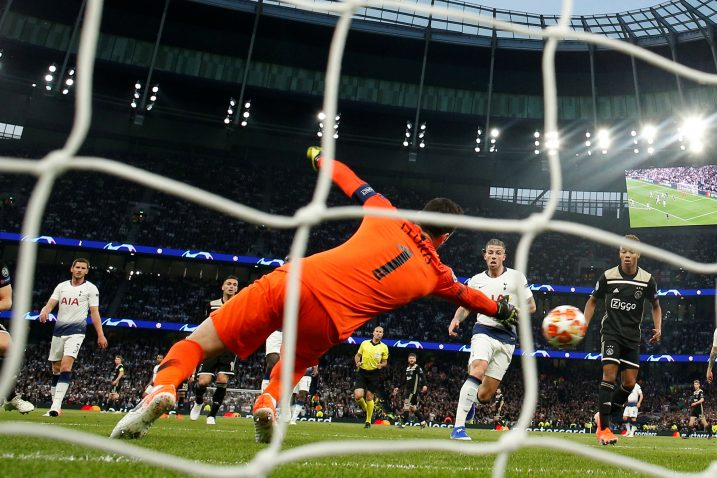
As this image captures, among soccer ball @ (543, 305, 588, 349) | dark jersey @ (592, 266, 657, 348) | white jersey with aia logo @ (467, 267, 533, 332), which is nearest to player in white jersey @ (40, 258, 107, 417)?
white jersey with aia logo @ (467, 267, 533, 332)

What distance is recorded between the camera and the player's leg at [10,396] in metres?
5.66

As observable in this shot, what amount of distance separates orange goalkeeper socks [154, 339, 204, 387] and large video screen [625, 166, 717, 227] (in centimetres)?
2942

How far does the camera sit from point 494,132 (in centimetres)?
2992

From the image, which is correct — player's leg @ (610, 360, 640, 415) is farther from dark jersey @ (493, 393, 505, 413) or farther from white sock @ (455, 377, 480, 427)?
dark jersey @ (493, 393, 505, 413)

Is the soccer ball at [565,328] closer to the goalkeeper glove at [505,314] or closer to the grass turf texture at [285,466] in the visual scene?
the goalkeeper glove at [505,314]

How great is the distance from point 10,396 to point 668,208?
28.7 meters

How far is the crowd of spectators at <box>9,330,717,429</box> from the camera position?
22.1 metres

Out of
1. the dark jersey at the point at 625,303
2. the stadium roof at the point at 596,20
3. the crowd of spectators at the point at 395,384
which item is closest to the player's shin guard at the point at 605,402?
the dark jersey at the point at 625,303

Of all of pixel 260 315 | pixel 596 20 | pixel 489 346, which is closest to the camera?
pixel 260 315

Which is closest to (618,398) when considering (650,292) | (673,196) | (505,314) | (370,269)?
(650,292)

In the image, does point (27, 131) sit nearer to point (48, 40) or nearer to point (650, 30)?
point (48, 40)

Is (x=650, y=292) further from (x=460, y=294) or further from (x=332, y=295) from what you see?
(x=332, y=295)

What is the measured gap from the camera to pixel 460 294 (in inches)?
146

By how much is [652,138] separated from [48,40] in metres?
28.2
